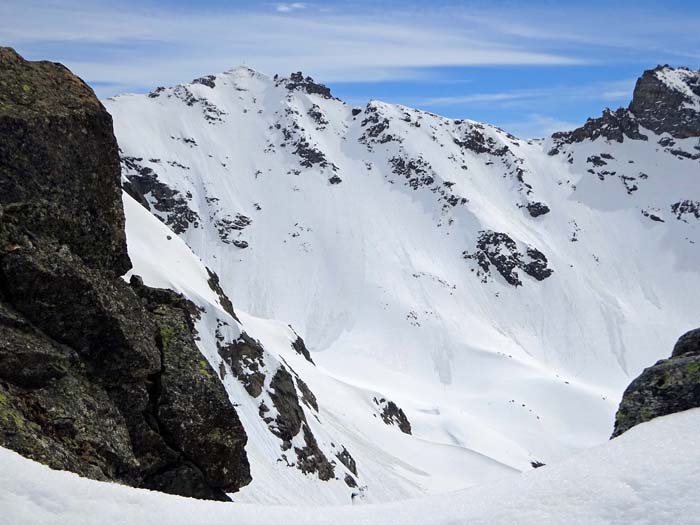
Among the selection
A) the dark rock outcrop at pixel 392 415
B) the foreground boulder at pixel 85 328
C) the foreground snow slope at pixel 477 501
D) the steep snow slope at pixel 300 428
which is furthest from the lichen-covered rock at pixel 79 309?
the dark rock outcrop at pixel 392 415

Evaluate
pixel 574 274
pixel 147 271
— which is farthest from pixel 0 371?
pixel 574 274

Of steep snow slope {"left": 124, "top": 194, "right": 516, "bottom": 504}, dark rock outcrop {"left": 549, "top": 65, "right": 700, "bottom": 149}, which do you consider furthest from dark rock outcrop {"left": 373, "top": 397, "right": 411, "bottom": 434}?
dark rock outcrop {"left": 549, "top": 65, "right": 700, "bottom": 149}

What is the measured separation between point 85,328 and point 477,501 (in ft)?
22.6

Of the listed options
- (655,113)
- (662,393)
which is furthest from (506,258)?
(662,393)

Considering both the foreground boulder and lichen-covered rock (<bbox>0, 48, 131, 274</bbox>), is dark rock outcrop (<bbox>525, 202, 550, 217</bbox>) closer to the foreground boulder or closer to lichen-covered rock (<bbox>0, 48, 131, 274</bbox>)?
the foreground boulder

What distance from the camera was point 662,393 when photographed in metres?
9.74

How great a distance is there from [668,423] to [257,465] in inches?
853

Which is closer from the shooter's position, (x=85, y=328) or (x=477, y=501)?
(x=477, y=501)

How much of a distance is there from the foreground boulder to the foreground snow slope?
2091mm

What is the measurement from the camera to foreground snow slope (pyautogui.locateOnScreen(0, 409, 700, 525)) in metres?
6.40

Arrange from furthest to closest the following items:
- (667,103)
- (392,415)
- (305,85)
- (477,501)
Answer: (305,85), (667,103), (392,415), (477,501)

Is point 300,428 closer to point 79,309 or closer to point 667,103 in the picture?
point 79,309

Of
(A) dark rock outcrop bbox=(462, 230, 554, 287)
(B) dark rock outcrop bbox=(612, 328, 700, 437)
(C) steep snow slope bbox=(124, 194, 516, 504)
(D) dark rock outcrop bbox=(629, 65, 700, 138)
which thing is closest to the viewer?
(B) dark rock outcrop bbox=(612, 328, 700, 437)

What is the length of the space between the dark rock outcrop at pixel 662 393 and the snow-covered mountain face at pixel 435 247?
98.1ft
